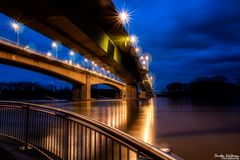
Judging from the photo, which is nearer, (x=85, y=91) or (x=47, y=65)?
(x=47, y=65)

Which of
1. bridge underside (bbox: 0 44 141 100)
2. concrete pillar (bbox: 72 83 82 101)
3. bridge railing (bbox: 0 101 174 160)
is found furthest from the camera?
concrete pillar (bbox: 72 83 82 101)

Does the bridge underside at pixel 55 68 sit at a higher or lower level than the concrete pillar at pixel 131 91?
higher

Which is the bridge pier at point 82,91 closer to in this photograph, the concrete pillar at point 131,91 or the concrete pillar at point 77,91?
the concrete pillar at point 77,91

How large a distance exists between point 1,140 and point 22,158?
2417 millimetres

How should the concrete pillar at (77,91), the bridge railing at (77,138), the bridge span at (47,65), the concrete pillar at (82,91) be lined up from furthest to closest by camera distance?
the concrete pillar at (77,91), the concrete pillar at (82,91), the bridge span at (47,65), the bridge railing at (77,138)

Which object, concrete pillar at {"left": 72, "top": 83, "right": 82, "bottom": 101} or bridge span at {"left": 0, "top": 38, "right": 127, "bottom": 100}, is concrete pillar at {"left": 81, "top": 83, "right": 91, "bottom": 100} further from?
concrete pillar at {"left": 72, "top": 83, "right": 82, "bottom": 101}

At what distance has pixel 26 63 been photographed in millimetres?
48094

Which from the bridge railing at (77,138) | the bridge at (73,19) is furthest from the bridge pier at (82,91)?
the bridge railing at (77,138)

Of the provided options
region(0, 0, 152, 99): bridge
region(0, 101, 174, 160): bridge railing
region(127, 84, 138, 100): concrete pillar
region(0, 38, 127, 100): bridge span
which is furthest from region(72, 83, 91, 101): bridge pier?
region(0, 101, 174, 160): bridge railing

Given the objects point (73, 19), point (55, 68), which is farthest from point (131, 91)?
point (73, 19)

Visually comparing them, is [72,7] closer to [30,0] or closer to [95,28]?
[30,0]

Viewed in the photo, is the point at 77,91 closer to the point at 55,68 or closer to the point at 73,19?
the point at 55,68

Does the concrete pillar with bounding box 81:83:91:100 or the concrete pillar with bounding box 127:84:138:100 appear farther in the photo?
the concrete pillar with bounding box 81:83:91:100

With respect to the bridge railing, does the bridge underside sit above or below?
above
